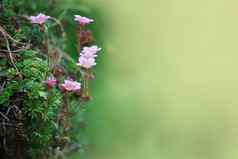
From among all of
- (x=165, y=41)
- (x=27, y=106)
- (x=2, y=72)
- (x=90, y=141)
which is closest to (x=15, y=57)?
(x=2, y=72)

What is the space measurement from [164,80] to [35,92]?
132 cm

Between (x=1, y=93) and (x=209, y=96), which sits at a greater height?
(x=1, y=93)

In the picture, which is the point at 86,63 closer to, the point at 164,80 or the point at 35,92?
the point at 35,92

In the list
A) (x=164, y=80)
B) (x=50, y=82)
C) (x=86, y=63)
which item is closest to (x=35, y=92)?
(x=50, y=82)

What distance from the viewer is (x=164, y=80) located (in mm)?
2723

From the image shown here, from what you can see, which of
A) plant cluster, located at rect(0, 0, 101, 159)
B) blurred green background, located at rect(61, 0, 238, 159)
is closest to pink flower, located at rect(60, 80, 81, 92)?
plant cluster, located at rect(0, 0, 101, 159)

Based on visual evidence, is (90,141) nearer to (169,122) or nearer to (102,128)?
(102,128)

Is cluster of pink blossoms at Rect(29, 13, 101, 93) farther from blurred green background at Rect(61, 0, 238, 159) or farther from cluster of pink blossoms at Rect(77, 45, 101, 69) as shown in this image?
blurred green background at Rect(61, 0, 238, 159)

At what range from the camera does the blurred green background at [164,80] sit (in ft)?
7.68

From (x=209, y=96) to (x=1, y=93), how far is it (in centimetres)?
139

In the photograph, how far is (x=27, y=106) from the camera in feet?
4.89

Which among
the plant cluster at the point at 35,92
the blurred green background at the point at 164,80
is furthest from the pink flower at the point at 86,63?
the blurred green background at the point at 164,80

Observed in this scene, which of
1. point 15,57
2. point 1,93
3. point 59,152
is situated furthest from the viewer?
point 59,152

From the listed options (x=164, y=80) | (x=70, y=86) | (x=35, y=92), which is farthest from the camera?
(x=164, y=80)
